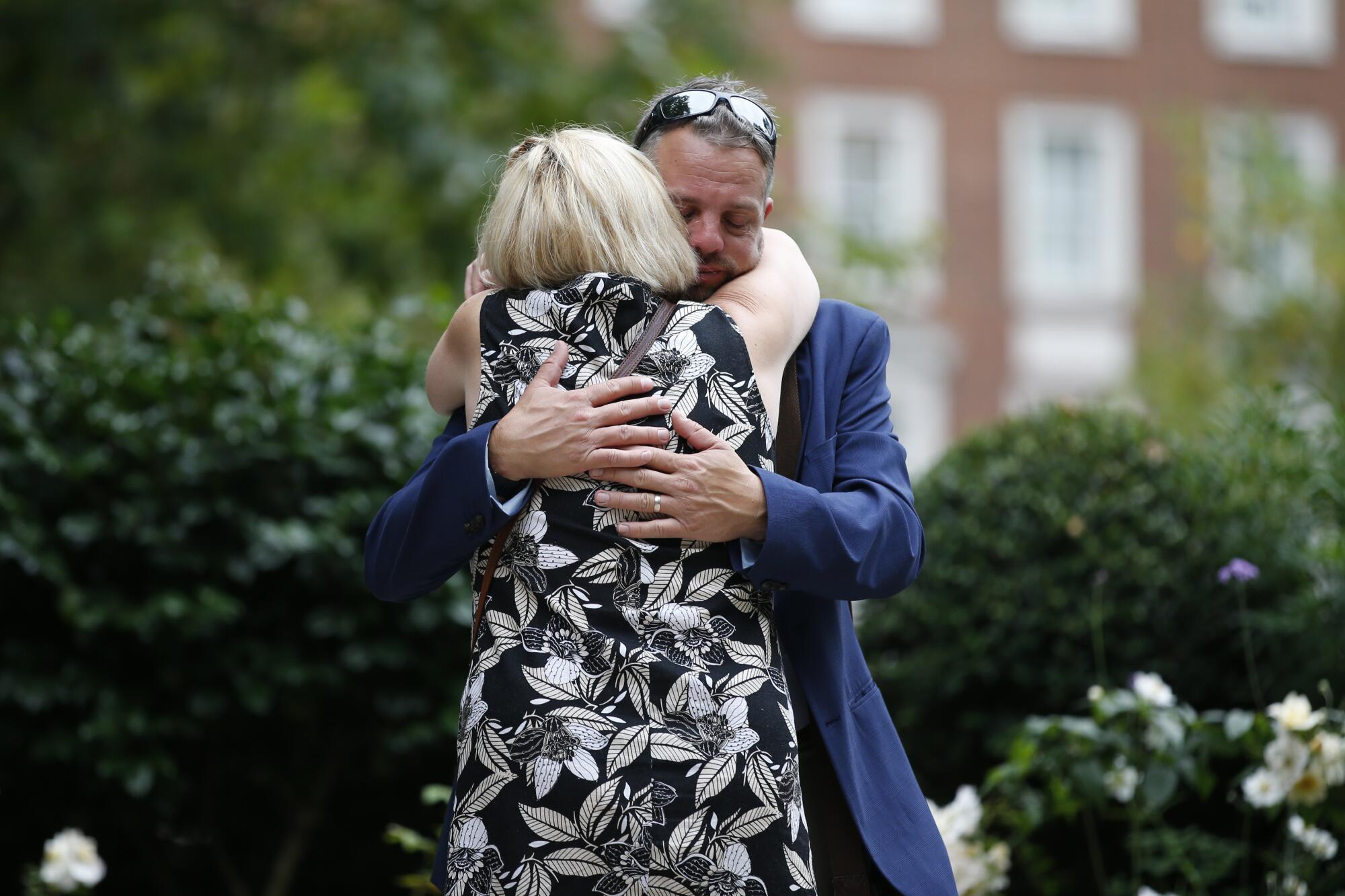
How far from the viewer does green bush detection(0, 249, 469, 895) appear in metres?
3.79

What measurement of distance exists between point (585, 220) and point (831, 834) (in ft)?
3.15

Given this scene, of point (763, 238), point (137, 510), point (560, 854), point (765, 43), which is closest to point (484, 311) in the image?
point (763, 238)

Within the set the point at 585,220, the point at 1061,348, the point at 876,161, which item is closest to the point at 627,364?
the point at 585,220

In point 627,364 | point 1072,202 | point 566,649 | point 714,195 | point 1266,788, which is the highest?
point 1072,202

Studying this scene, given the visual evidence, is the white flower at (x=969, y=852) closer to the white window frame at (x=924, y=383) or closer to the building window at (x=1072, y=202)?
the white window frame at (x=924, y=383)

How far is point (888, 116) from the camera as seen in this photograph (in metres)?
19.1

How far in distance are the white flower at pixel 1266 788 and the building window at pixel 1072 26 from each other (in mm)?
17485

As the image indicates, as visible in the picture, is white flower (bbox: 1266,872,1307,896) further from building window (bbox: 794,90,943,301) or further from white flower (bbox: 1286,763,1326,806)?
building window (bbox: 794,90,943,301)

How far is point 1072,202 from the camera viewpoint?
19609 millimetres

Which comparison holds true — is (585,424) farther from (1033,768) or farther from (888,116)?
(888,116)

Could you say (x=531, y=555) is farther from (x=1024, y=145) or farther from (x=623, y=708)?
(x=1024, y=145)

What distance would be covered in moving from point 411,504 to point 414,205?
7757mm

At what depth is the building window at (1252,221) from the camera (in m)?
12.8

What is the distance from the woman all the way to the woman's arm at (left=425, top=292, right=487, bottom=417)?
0.01 m
